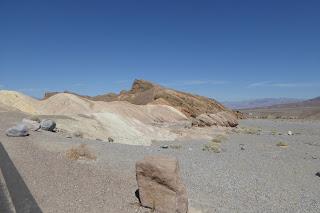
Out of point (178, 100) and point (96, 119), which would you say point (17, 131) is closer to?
point (96, 119)

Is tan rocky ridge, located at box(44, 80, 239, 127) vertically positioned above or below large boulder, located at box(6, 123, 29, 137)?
above

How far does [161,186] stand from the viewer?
9188mm

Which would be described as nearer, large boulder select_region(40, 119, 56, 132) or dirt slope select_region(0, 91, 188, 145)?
large boulder select_region(40, 119, 56, 132)

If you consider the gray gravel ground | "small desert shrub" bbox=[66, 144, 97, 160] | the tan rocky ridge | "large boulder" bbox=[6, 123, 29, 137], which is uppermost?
the tan rocky ridge

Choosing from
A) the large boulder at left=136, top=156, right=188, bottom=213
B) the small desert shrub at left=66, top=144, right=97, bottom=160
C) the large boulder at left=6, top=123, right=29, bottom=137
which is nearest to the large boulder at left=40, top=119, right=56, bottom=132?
the large boulder at left=6, top=123, right=29, bottom=137

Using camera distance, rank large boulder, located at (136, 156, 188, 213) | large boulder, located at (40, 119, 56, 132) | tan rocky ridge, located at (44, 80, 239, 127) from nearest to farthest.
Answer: large boulder, located at (136, 156, 188, 213)
large boulder, located at (40, 119, 56, 132)
tan rocky ridge, located at (44, 80, 239, 127)

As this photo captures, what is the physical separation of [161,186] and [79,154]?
5.57 metres

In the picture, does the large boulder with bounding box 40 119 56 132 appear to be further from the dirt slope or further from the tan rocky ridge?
the tan rocky ridge

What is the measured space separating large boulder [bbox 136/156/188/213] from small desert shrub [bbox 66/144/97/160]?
472cm

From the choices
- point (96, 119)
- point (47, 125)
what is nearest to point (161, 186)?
point (47, 125)

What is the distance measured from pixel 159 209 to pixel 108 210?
1219 millimetres

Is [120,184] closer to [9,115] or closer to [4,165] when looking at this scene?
[4,165]

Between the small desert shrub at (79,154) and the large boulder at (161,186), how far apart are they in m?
4.72

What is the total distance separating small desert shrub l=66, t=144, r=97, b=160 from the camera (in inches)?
529
